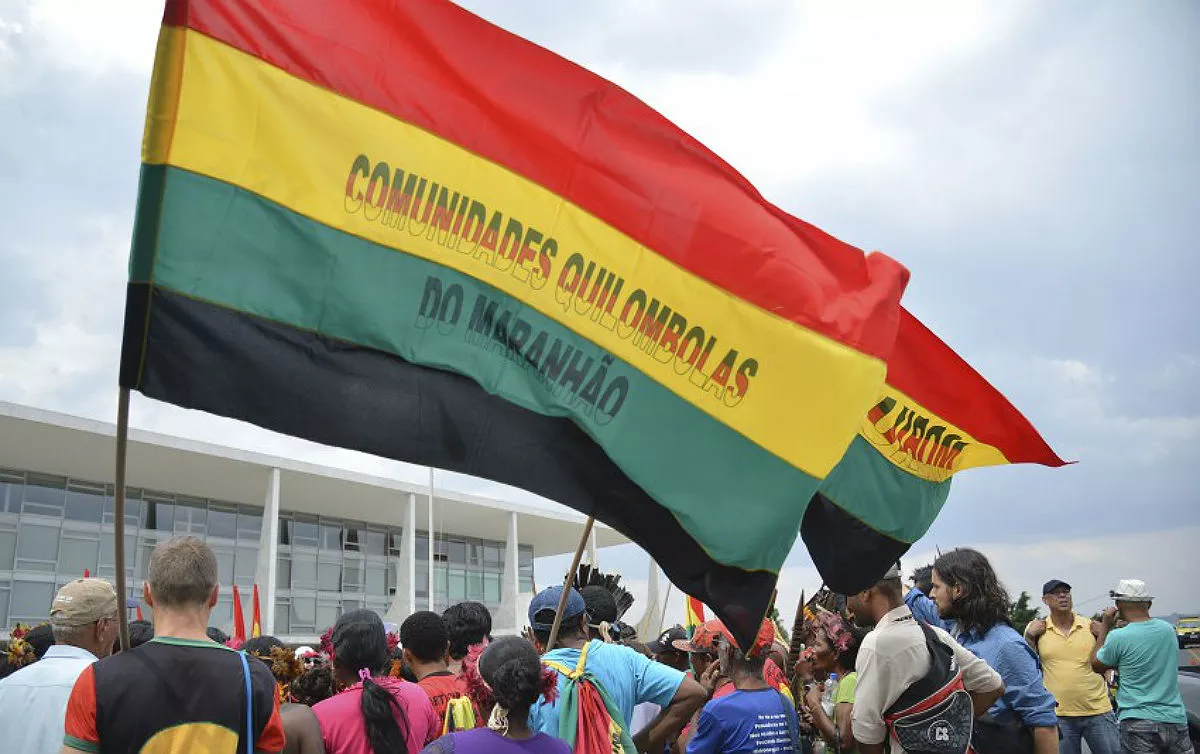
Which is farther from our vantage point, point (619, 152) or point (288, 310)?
point (619, 152)

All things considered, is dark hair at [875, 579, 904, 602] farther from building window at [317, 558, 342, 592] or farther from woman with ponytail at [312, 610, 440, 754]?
building window at [317, 558, 342, 592]

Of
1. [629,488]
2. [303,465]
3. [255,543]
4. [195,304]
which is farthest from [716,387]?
[255,543]

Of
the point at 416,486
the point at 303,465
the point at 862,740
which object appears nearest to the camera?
the point at 862,740

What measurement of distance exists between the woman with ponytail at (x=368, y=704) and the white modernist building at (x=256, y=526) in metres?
24.1

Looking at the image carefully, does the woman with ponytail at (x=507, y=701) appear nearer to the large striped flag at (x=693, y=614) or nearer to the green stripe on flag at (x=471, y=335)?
the green stripe on flag at (x=471, y=335)

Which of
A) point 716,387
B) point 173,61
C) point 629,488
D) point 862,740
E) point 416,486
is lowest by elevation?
point 862,740

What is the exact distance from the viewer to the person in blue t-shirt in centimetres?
542

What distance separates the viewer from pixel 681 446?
176 inches

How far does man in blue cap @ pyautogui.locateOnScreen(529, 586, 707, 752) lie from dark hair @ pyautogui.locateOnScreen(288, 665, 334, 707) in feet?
4.12

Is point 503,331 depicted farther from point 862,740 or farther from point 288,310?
point 862,740

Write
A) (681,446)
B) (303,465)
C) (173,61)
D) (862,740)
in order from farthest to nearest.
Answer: (303,465) < (862,740) < (681,446) < (173,61)

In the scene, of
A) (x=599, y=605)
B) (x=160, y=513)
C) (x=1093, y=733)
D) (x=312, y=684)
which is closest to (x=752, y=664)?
(x=599, y=605)

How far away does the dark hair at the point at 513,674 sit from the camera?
402 cm

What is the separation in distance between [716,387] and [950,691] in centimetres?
189
